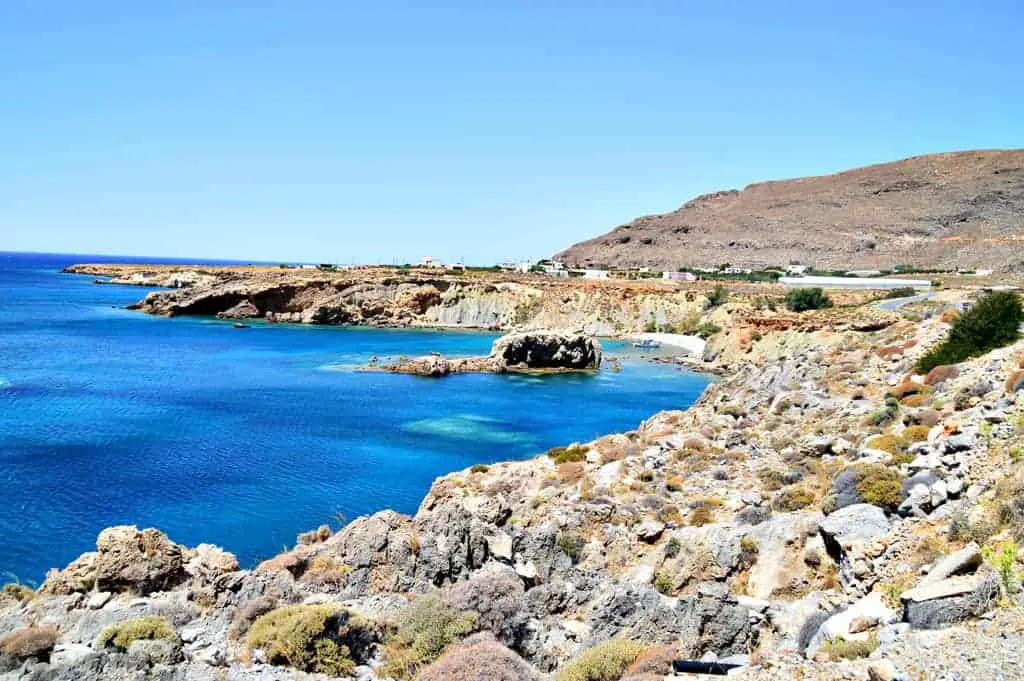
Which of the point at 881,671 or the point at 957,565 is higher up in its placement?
the point at 957,565

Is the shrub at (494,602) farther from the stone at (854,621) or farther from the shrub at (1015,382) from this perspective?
the shrub at (1015,382)

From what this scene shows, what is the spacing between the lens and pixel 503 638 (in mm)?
11016

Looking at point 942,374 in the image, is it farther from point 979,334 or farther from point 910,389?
point 979,334

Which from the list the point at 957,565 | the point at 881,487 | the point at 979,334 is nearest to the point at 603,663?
the point at 957,565

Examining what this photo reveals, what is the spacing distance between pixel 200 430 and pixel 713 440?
994 inches

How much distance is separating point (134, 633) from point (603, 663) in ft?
20.8

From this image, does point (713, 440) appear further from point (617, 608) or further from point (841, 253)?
point (841, 253)

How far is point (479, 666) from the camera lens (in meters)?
9.22

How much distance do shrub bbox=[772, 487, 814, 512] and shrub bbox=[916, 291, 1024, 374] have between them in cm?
1095

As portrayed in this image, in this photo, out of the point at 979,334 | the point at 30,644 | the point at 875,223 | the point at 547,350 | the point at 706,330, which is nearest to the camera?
the point at 30,644

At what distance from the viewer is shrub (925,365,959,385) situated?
69.9ft

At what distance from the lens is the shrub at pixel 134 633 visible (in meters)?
10.0

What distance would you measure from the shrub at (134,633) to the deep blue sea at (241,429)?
30.4 ft

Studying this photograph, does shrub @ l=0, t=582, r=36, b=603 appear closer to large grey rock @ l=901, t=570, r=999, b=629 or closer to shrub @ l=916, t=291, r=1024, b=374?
large grey rock @ l=901, t=570, r=999, b=629
